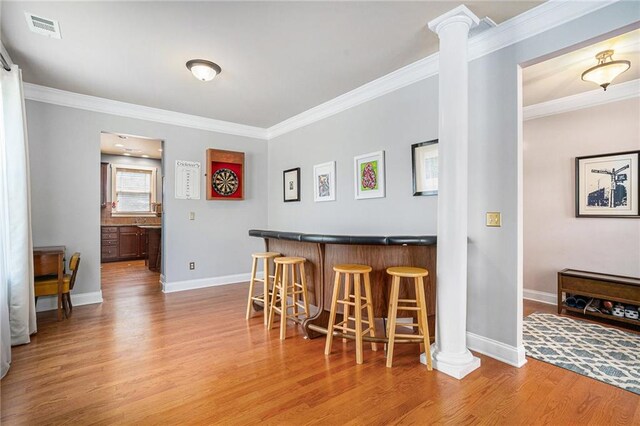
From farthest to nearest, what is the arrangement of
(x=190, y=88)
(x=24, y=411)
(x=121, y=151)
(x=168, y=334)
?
(x=121, y=151) < (x=190, y=88) < (x=168, y=334) < (x=24, y=411)

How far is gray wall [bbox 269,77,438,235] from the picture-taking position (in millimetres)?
3088

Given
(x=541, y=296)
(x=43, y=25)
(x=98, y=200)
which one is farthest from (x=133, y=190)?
(x=541, y=296)

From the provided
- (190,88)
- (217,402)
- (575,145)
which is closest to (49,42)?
(190,88)

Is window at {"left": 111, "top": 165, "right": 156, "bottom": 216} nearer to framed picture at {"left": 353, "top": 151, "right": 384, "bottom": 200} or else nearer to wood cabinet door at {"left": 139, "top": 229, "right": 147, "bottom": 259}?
wood cabinet door at {"left": 139, "top": 229, "right": 147, "bottom": 259}

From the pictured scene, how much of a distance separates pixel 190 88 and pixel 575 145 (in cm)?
480

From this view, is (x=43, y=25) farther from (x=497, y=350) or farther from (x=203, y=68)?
(x=497, y=350)

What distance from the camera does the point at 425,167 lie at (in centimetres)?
303

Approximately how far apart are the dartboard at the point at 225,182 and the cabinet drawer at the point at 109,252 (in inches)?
162

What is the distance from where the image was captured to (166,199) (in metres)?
4.61

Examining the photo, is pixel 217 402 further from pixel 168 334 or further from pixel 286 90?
pixel 286 90

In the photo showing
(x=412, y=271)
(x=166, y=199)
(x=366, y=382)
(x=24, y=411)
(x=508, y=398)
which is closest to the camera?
(x=24, y=411)

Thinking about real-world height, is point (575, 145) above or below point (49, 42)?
below

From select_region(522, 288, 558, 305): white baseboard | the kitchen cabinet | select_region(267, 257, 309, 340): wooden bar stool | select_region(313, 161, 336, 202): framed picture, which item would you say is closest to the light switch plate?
select_region(267, 257, 309, 340): wooden bar stool

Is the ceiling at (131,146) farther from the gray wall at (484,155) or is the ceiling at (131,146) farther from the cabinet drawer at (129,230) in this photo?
the gray wall at (484,155)
